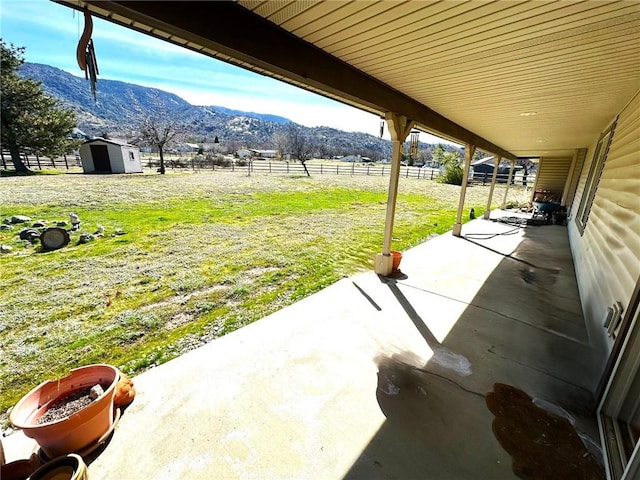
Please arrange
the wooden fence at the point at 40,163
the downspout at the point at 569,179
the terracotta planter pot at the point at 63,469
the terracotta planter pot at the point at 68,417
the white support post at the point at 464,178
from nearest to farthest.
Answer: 1. the terracotta planter pot at the point at 63,469
2. the terracotta planter pot at the point at 68,417
3. the white support post at the point at 464,178
4. the downspout at the point at 569,179
5. the wooden fence at the point at 40,163

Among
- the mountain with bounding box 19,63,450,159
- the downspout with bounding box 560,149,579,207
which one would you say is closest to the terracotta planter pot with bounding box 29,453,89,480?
the downspout with bounding box 560,149,579,207

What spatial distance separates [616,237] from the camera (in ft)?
9.53

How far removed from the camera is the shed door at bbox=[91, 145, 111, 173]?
62.1ft

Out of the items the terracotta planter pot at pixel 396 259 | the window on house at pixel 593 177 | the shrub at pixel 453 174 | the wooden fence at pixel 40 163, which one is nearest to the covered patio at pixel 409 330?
the terracotta planter pot at pixel 396 259

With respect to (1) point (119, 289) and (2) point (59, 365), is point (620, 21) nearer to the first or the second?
(2) point (59, 365)

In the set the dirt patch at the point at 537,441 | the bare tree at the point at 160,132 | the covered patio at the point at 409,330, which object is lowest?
the dirt patch at the point at 537,441

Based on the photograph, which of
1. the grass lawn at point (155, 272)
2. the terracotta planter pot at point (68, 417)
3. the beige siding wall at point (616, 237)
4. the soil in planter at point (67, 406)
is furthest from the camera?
the grass lawn at point (155, 272)

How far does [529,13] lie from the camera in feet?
5.62

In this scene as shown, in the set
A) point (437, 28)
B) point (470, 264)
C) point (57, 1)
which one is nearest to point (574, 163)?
point (470, 264)

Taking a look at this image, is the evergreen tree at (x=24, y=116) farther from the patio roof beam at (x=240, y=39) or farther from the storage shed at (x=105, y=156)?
the patio roof beam at (x=240, y=39)

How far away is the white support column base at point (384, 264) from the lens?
4.54 m

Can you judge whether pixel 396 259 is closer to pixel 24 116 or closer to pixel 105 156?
pixel 105 156

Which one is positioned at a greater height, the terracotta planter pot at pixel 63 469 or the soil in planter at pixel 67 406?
the soil in planter at pixel 67 406

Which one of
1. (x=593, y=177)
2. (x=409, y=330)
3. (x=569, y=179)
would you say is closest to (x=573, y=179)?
(x=569, y=179)
